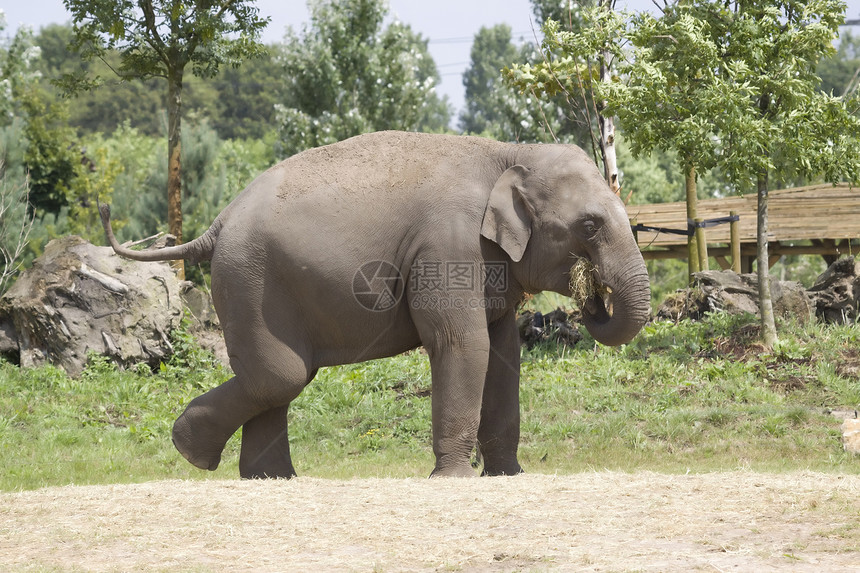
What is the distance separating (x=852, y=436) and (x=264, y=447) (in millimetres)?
5678

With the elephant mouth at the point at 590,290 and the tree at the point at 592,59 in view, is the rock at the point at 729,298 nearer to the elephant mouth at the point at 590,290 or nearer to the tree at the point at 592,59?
the tree at the point at 592,59

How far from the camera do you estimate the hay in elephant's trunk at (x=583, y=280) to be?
7727mm

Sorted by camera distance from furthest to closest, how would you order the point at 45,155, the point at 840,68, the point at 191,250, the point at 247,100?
1. the point at 840,68
2. the point at 247,100
3. the point at 45,155
4. the point at 191,250

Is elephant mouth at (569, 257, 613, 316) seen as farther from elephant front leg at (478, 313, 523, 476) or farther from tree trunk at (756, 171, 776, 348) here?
tree trunk at (756, 171, 776, 348)

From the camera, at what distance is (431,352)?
7734mm

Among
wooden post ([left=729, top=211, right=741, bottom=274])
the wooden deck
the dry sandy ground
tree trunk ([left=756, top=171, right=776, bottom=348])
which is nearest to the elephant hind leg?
the dry sandy ground

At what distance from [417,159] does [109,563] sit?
3.97 m

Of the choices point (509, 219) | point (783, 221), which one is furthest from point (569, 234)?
point (783, 221)

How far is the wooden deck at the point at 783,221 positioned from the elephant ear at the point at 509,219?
955 centimetres

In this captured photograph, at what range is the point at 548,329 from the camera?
594 inches

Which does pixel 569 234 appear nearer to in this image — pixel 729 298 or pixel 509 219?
pixel 509 219

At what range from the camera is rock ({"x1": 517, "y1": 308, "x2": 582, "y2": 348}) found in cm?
1484

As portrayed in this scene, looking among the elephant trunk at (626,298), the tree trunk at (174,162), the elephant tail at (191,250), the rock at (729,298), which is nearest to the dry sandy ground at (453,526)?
the elephant trunk at (626,298)

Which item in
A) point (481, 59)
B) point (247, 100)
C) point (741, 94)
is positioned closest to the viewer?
point (741, 94)
